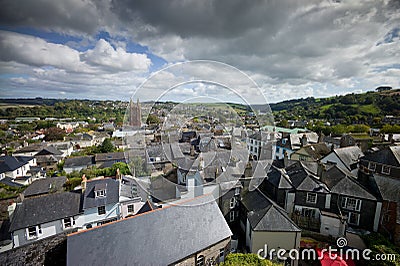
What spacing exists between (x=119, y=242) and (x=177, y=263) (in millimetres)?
2644

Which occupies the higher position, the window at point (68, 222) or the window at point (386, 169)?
the window at point (386, 169)

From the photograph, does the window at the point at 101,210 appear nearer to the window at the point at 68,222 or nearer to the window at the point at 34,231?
the window at the point at 68,222

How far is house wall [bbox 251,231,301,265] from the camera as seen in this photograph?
9.84 metres

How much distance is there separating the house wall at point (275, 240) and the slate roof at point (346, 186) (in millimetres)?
5206

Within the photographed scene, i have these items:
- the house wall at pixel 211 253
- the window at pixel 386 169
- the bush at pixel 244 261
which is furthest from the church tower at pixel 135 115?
the window at pixel 386 169

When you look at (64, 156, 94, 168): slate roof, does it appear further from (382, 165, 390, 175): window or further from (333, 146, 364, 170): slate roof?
(382, 165, 390, 175): window

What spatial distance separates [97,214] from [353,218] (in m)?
18.6

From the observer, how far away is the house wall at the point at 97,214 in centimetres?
1332

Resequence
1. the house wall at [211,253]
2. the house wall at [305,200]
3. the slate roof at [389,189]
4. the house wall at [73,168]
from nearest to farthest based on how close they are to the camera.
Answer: the house wall at [211,253], the slate roof at [389,189], the house wall at [305,200], the house wall at [73,168]

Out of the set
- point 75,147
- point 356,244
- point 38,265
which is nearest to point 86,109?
point 75,147

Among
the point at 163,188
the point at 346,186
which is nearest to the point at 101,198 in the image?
the point at 163,188

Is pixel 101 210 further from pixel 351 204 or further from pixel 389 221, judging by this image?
pixel 389 221

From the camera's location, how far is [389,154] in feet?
48.2

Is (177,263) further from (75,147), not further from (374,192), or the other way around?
(75,147)
